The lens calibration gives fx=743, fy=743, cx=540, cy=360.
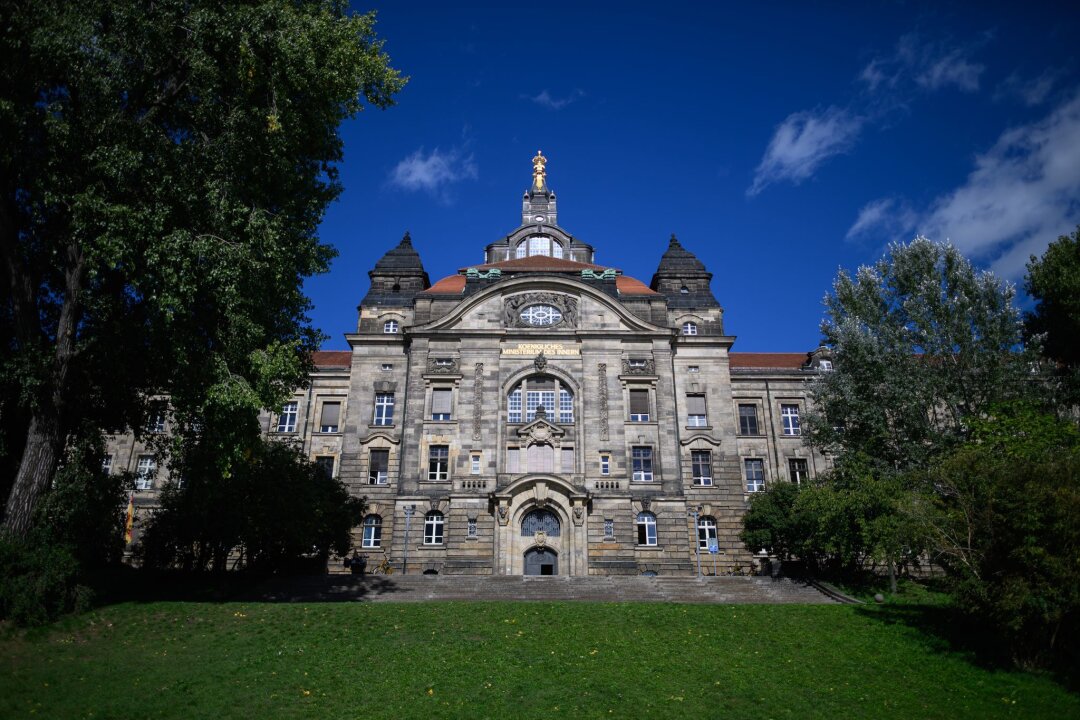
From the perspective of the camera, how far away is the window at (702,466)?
37406 mm

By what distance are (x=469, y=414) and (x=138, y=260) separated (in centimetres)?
1945

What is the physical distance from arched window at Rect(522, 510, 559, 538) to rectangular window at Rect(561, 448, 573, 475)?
7.14 ft

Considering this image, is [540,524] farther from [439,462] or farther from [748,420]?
[748,420]

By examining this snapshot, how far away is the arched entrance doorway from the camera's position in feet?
110

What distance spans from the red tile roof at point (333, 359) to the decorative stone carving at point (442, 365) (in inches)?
284

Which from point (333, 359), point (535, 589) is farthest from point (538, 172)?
point (535, 589)

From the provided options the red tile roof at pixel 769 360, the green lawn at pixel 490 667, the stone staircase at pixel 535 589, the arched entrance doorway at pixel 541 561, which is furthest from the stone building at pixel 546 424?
the green lawn at pixel 490 667

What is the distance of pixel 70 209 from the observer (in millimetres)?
17438

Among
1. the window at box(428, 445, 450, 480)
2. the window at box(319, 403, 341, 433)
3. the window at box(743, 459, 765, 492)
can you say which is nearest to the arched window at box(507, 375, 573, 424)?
the window at box(428, 445, 450, 480)

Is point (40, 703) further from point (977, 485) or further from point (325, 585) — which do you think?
point (977, 485)

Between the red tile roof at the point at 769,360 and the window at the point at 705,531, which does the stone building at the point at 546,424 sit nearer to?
the window at the point at 705,531

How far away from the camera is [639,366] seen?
37.3 metres

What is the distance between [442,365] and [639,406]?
10.0 meters

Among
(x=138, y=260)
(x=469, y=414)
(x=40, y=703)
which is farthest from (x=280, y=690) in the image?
(x=469, y=414)
